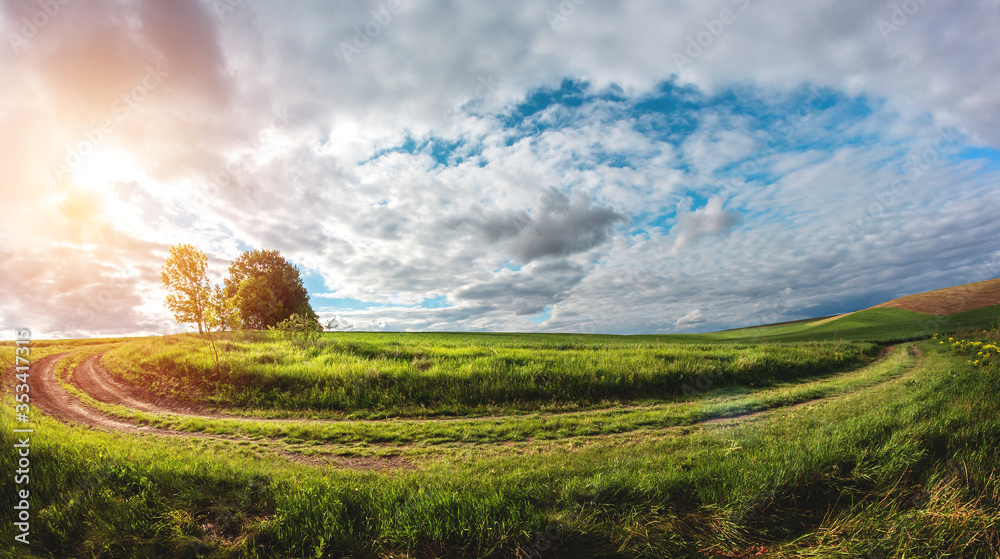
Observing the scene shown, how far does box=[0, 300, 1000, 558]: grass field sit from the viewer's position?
10.6ft

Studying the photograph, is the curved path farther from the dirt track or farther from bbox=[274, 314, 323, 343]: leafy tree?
bbox=[274, 314, 323, 343]: leafy tree

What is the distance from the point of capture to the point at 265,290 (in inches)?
1388

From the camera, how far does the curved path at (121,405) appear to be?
775 cm

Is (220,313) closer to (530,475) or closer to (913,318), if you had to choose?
(530,475)

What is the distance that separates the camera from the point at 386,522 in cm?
346

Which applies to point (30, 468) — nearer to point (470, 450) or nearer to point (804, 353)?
point (470, 450)

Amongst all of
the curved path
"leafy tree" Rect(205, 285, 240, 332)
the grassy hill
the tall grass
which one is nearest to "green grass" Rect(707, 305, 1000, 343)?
the grassy hill

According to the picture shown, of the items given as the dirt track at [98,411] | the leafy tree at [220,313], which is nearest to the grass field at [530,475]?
the dirt track at [98,411]

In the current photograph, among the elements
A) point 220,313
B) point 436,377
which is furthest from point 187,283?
point 436,377

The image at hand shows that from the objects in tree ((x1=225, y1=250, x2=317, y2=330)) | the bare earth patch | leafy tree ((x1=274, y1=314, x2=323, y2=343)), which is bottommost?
the bare earth patch

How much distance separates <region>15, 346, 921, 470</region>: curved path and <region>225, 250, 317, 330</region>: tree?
55.8 ft

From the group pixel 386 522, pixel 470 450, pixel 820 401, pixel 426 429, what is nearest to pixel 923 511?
pixel 386 522

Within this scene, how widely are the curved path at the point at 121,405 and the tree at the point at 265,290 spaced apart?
55.8ft

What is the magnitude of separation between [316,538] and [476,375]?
9449mm
